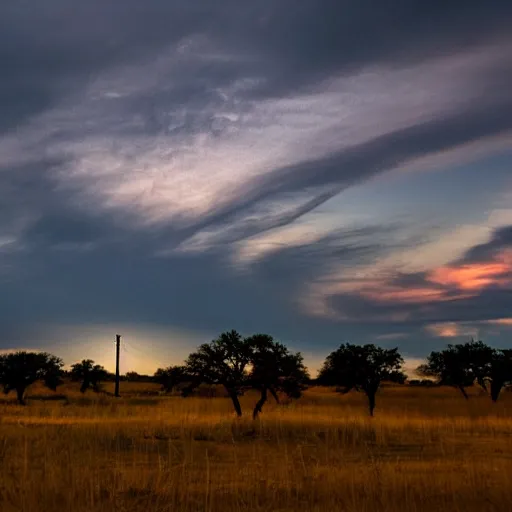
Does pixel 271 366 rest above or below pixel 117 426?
above

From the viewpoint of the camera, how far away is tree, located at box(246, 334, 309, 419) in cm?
2986

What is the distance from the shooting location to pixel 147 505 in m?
9.48

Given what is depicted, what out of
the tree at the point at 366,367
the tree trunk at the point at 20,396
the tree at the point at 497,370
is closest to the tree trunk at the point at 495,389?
the tree at the point at 497,370

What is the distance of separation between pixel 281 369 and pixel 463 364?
3073cm

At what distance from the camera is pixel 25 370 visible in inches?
2048

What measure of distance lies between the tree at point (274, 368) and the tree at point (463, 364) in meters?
29.6

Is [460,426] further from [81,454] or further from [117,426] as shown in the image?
[81,454]

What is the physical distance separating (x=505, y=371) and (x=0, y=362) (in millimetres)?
39937

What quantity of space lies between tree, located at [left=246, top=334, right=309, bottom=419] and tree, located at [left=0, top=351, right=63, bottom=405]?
27.5 meters

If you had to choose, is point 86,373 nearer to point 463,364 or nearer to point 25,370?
point 25,370

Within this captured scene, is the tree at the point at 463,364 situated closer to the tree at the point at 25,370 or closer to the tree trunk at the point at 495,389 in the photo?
the tree trunk at the point at 495,389

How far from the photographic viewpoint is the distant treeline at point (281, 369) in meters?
30.0

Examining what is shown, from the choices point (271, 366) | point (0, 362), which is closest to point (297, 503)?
point (271, 366)

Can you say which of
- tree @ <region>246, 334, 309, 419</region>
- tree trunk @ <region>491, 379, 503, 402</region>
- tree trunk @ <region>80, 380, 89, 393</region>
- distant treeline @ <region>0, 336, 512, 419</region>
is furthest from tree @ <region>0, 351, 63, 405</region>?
tree trunk @ <region>491, 379, 503, 402</region>
